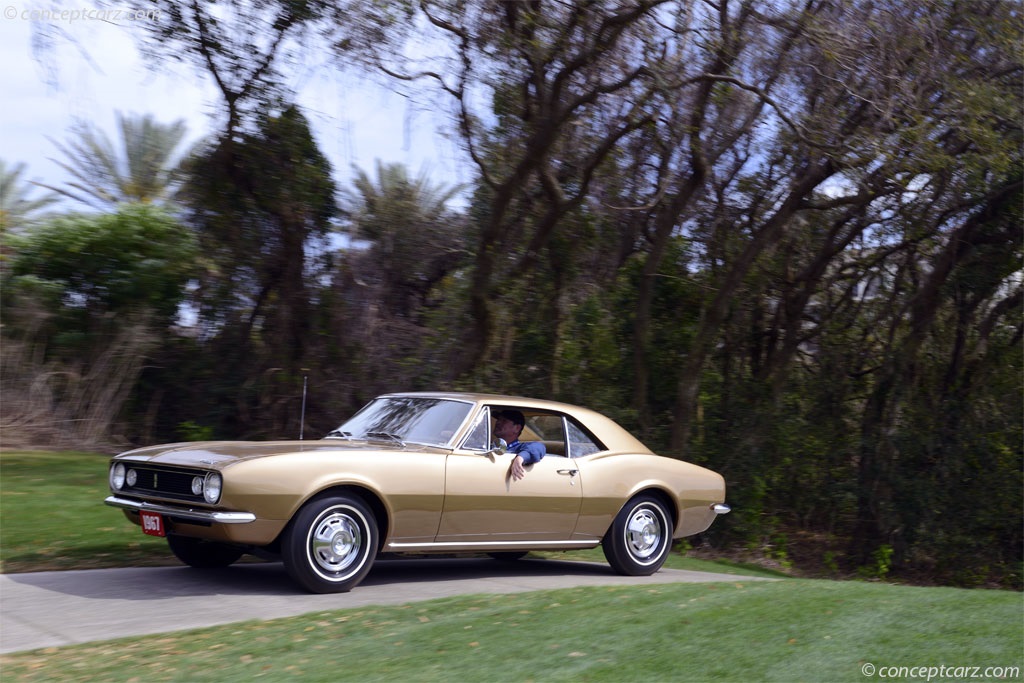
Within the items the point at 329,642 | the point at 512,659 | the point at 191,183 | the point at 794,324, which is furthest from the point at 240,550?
the point at 794,324

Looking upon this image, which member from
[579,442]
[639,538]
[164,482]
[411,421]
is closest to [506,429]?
[579,442]

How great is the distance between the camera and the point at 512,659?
17.0 feet

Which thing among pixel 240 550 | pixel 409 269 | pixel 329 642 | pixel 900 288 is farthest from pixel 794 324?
pixel 329 642

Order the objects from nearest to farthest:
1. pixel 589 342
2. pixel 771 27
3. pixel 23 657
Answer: pixel 23 657, pixel 771 27, pixel 589 342

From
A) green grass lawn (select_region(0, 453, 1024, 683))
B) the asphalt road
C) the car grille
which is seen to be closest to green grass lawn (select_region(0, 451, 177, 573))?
green grass lawn (select_region(0, 453, 1024, 683))

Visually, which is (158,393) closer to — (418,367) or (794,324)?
(418,367)

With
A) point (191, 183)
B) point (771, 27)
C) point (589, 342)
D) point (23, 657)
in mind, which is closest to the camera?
point (23, 657)

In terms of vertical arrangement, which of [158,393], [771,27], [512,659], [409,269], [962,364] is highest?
[771,27]

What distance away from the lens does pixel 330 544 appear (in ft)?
22.7

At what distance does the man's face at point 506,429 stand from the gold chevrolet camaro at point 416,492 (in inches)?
2.5

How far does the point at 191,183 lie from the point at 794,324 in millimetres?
9818

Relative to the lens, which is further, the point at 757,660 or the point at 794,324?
the point at 794,324

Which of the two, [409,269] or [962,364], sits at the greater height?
[409,269]

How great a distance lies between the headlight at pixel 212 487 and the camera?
6492 mm
